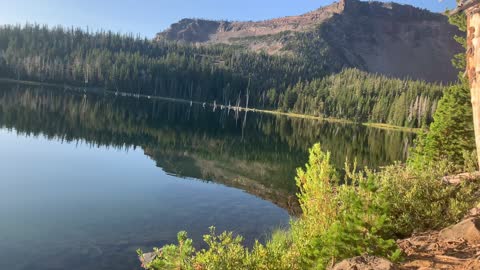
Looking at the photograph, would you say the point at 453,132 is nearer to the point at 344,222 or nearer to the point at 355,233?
the point at 344,222

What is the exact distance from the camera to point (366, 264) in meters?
8.56

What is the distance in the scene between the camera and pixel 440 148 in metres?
29.1

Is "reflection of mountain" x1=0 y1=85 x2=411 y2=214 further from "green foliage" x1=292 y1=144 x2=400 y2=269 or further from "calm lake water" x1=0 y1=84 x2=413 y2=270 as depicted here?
"green foliage" x1=292 y1=144 x2=400 y2=269

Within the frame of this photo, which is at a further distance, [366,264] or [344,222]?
[344,222]

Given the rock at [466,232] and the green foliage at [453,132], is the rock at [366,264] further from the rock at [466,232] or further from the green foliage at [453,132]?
the green foliage at [453,132]

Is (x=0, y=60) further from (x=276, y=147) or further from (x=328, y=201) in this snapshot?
(x=328, y=201)

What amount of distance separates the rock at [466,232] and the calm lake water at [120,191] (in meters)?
12.8

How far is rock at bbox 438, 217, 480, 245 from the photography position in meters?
10.5

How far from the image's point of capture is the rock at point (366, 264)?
837cm

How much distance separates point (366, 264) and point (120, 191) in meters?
26.1

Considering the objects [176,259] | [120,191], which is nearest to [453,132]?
[120,191]

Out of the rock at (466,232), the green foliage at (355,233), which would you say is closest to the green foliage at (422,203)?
the rock at (466,232)

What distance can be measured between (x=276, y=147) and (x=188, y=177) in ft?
103

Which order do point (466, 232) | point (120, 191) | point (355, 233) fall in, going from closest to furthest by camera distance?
point (355, 233) < point (466, 232) < point (120, 191)
